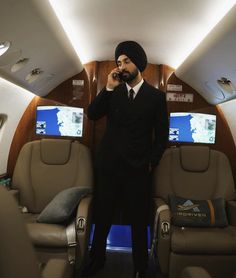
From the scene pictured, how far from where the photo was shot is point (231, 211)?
113 inches

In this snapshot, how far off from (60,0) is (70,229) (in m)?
1.59

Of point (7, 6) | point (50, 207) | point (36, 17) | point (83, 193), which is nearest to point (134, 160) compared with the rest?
point (83, 193)

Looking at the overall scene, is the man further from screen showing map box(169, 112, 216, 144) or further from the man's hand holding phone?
screen showing map box(169, 112, 216, 144)

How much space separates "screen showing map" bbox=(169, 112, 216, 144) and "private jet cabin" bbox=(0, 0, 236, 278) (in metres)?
0.01

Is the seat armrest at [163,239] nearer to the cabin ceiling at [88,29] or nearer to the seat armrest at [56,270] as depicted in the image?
the seat armrest at [56,270]

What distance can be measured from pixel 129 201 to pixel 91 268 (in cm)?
65

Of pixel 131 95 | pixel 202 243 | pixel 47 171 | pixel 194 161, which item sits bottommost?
pixel 202 243

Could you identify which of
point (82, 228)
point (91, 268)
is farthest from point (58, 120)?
point (91, 268)

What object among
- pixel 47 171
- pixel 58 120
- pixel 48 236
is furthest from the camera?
pixel 58 120

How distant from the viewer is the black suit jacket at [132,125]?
2492 mm

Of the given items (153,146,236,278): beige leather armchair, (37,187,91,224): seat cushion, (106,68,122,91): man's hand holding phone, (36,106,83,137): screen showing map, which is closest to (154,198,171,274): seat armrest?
(153,146,236,278): beige leather armchair

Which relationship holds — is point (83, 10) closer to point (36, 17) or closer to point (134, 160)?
point (36, 17)

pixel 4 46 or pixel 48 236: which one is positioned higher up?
pixel 4 46

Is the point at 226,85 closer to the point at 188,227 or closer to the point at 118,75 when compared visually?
the point at 118,75
